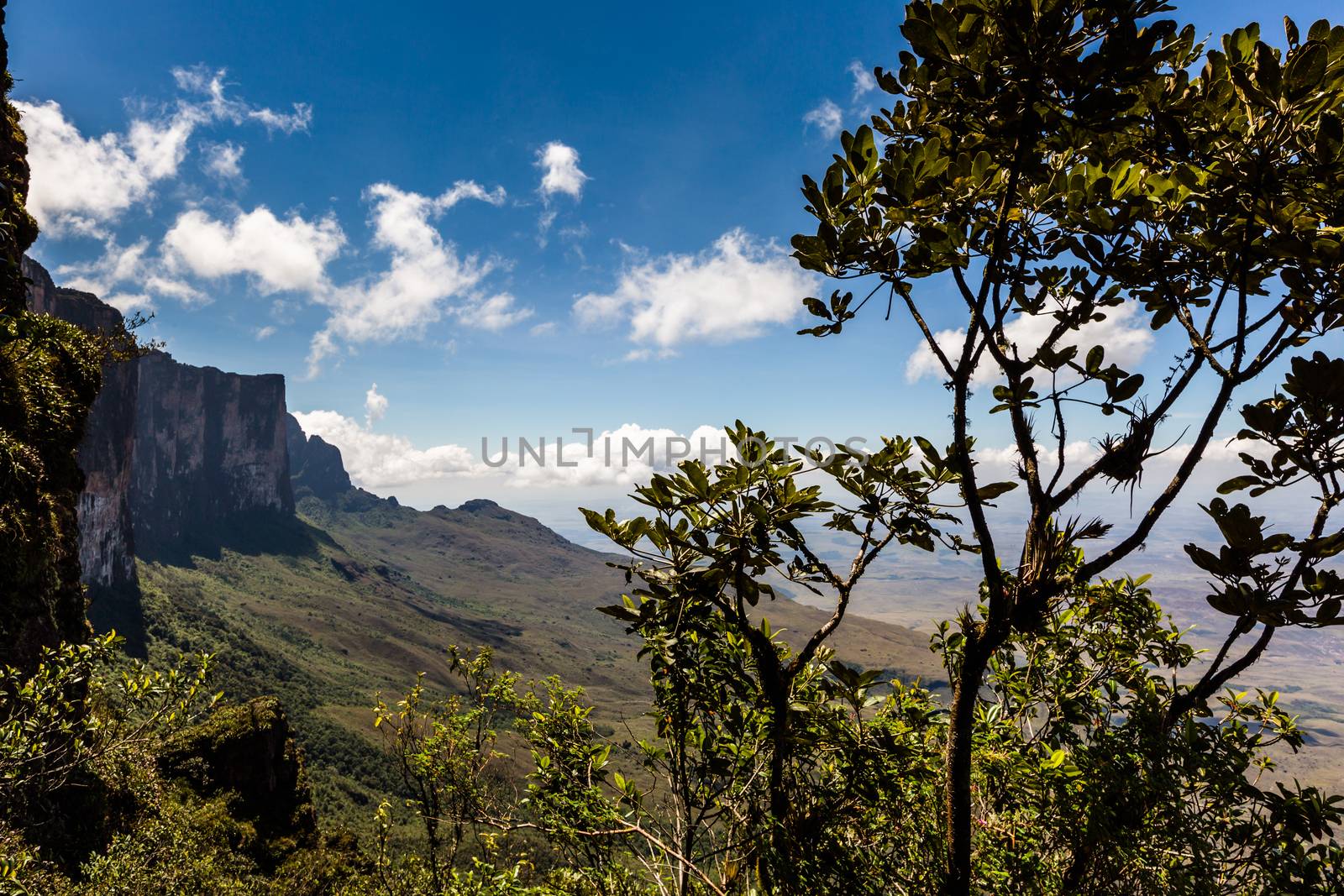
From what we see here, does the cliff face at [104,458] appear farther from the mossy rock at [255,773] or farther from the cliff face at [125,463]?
the mossy rock at [255,773]

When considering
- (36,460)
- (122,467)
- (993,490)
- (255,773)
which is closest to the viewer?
(993,490)

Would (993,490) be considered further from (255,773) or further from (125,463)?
(125,463)

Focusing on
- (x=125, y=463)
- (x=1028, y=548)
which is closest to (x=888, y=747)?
(x=1028, y=548)

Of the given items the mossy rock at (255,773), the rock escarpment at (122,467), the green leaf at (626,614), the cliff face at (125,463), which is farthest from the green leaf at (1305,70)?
the cliff face at (125,463)

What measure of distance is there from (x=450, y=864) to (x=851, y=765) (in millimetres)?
11010

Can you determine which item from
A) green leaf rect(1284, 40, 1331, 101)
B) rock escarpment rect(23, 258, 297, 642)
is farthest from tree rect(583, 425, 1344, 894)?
rock escarpment rect(23, 258, 297, 642)

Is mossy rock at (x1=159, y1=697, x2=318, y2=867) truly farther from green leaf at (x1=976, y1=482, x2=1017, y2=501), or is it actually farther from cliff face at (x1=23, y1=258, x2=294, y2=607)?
cliff face at (x1=23, y1=258, x2=294, y2=607)

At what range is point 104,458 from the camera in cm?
11588

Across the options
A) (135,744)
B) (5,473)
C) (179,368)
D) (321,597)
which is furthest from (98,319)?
(135,744)

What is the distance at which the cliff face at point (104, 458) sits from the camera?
109 metres

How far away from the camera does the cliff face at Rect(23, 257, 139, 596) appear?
109 m

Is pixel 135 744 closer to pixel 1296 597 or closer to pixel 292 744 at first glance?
pixel 1296 597

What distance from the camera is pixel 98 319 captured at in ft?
430

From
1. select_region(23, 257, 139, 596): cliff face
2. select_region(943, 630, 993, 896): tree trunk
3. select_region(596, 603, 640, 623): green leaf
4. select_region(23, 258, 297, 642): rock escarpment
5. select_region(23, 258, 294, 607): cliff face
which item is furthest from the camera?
select_region(23, 258, 294, 607): cliff face
